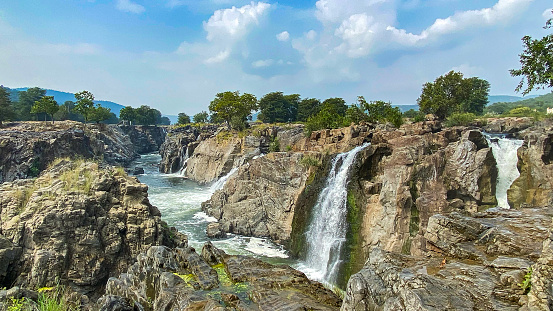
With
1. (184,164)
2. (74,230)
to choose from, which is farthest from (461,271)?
(184,164)

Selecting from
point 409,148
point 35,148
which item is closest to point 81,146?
point 35,148

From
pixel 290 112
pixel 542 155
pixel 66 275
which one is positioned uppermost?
pixel 290 112

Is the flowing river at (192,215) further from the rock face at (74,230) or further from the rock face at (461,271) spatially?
the rock face at (461,271)

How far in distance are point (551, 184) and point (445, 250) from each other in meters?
15.2

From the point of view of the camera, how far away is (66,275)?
15969mm

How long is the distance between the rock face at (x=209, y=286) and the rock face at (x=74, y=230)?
18.9 ft

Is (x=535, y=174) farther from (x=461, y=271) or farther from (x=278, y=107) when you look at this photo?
(x=278, y=107)

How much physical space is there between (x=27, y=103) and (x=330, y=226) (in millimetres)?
95040

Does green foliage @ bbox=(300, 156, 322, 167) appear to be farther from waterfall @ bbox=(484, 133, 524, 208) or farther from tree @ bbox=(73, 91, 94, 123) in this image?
tree @ bbox=(73, 91, 94, 123)

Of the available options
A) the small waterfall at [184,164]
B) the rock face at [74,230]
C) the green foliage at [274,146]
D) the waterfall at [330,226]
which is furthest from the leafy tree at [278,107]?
the rock face at [74,230]

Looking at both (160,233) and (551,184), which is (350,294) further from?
(551,184)

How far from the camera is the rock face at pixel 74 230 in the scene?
15.6m

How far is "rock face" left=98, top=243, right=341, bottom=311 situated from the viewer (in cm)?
892

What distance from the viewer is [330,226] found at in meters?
→ 23.8
